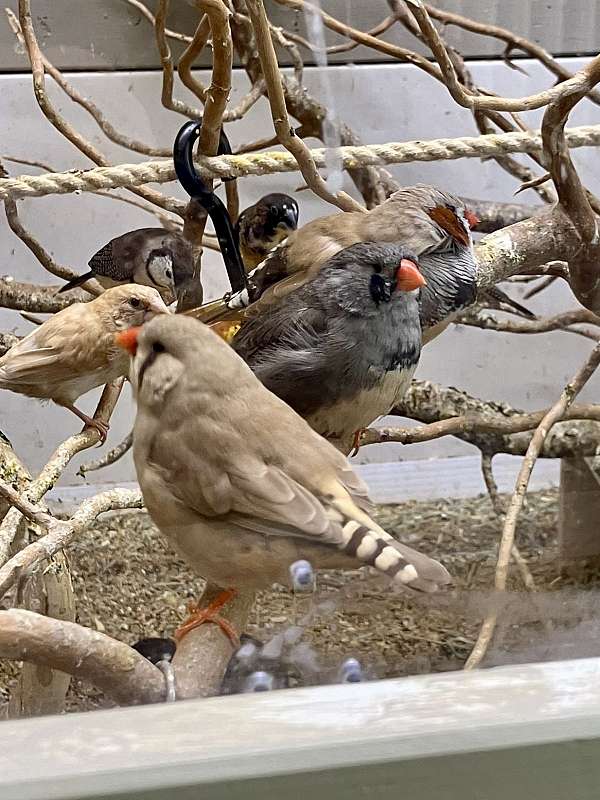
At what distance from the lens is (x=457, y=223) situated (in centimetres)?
65

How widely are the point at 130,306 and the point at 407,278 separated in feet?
0.58

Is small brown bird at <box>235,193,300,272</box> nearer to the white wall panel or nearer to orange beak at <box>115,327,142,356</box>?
the white wall panel

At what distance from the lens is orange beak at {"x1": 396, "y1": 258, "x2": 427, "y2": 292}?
579mm

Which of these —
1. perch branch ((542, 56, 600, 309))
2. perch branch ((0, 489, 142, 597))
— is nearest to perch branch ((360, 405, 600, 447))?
perch branch ((542, 56, 600, 309))

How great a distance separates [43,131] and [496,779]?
60 centimetres

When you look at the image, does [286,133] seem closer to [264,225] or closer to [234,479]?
[264,225]

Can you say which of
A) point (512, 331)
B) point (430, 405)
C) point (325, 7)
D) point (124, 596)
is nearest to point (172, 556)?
point (124, 596)

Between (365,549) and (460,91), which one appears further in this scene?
(460,91)

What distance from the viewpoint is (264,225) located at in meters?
0.64

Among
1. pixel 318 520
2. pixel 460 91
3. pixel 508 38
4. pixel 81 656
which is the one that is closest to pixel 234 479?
pixel 318 520

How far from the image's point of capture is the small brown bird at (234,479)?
0.49 metres

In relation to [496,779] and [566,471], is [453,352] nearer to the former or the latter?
[566,471]

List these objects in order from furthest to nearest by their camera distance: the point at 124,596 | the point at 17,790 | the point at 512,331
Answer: the point at 512,331
the point at 124,596
the point at 17,790

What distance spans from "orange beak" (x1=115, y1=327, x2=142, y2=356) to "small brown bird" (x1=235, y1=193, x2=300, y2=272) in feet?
0.37
